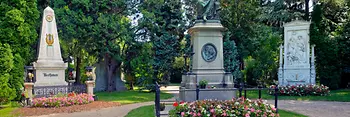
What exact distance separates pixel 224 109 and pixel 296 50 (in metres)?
12.5

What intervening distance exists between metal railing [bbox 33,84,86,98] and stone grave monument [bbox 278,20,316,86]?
40.8ft

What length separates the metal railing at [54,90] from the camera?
14375 millimetres

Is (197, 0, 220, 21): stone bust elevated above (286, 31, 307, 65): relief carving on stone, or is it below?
above

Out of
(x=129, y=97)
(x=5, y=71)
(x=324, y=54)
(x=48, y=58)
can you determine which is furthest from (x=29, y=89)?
(x=324, y=54)

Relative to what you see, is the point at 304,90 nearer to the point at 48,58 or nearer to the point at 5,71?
the point at 48,58

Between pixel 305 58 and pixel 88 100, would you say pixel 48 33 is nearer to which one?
pixel 88 100

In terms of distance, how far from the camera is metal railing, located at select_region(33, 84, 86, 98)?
47.2 feet

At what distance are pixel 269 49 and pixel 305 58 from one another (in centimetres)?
457

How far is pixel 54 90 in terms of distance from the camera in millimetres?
14984

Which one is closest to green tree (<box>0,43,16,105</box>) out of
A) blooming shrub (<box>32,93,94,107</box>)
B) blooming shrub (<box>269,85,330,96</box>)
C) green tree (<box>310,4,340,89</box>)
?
blooming shrub (<box>32,93,94,107</box>)

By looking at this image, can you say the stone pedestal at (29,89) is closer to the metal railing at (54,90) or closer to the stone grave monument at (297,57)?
the metal railing at (54,90)

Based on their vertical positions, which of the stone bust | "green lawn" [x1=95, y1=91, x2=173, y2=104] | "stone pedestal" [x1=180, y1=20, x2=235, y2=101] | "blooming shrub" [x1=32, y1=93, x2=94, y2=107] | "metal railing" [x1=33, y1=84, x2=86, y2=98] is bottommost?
"green lawn" [x1=95, y1=91, x2=173, y2=104]

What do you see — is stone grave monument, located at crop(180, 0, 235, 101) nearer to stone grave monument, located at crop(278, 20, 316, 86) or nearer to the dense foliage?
stone grave monument, located at crop(278, 20, 316, 86)

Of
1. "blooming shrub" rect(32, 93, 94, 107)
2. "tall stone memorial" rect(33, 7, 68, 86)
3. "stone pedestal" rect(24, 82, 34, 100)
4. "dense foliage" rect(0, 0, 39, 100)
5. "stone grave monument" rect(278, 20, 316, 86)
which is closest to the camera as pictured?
"blooming shrub" rect(32, 93, 94, 107)
